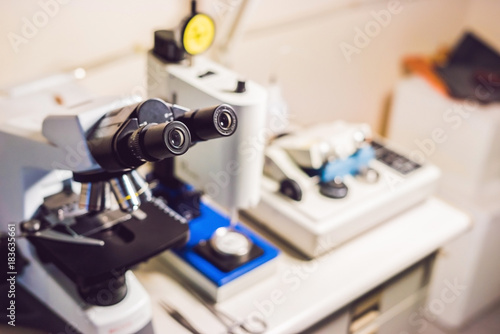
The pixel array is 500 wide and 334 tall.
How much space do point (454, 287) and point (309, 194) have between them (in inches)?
40.1

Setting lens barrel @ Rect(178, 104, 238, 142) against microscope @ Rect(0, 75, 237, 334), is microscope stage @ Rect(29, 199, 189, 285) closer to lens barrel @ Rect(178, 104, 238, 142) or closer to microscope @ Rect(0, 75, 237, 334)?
microscope @ Rect(0, 75, 237, 334)

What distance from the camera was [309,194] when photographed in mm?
1476

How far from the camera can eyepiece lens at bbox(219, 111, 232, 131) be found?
0.90m

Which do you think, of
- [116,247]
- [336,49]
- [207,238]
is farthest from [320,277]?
[336,49]

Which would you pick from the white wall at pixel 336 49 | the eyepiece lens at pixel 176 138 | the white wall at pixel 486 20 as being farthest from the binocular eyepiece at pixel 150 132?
the white wall at pixel 486 20

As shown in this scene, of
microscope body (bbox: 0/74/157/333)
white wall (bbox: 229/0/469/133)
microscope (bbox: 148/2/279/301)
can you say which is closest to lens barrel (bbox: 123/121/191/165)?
microscope body (bbox: 0/74/157/333)

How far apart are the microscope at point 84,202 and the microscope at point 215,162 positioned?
0.12 metres

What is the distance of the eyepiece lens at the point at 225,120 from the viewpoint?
0.90 m

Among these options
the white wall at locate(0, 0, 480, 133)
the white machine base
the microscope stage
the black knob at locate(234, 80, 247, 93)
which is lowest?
the white machine base

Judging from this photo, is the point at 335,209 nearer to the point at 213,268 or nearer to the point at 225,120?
the point at 213,268

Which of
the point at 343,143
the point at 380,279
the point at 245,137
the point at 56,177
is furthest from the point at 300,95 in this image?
the point at 56,177

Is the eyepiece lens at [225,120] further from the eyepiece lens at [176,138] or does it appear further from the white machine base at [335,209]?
the white machine base at [335,209]

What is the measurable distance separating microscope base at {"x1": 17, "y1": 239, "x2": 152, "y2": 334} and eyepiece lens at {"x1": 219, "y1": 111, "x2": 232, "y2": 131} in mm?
400

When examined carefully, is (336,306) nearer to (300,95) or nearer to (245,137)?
(245,137)
